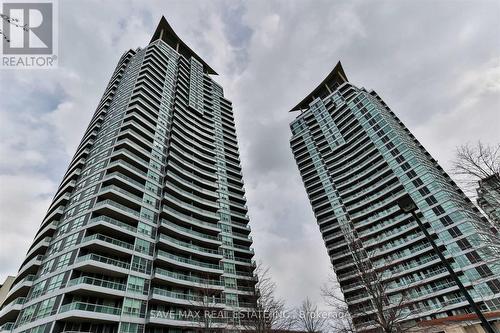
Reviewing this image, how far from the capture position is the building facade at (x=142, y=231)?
28344 millimetres

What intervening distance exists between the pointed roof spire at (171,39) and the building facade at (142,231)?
57.6ft

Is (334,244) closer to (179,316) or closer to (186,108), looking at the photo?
(179,316)

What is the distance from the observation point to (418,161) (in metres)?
56.8

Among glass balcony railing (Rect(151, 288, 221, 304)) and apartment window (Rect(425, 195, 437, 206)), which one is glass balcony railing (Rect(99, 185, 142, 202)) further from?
apartment window (Rect(425, 195, 437, 206))

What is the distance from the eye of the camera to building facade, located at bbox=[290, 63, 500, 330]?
139ft

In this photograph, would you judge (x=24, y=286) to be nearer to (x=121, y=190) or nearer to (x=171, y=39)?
(x=121, y=190)

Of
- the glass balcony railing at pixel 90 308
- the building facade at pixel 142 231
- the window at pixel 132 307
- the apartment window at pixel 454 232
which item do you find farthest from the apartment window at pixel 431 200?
the glass balcony railing at pixel 90 308

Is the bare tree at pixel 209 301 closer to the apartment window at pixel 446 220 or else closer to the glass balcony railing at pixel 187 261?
the glass balcony railing at pixel 187 261

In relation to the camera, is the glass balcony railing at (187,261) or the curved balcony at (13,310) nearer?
the curved balcony at (13,310)

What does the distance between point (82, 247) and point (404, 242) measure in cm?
5632

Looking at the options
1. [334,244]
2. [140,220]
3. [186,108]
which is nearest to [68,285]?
[140,220]

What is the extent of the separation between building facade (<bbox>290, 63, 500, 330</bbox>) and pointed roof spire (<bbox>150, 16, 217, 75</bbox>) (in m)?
47.4

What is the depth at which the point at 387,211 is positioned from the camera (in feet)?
191

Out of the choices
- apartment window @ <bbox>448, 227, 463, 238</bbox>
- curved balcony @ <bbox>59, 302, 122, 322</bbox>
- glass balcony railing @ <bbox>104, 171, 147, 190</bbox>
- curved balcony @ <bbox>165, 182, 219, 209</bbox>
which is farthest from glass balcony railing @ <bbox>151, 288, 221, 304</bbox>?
apartment window @ <bbox>448, 227, 463, 238</bbox>
